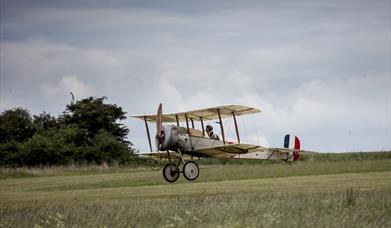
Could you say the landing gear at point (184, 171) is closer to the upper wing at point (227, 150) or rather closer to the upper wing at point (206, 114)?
the upper wing at point (227, 150)

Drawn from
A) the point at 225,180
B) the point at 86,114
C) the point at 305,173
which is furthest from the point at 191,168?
the point at 86,114

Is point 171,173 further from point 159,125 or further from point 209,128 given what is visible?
point 209,128

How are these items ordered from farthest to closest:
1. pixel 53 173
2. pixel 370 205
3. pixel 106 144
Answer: pixel 106 144
pixel 53 173
pixel 370 205

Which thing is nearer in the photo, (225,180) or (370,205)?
(370,205)

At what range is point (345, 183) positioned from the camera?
25953mm

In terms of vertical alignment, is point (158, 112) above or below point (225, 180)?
above

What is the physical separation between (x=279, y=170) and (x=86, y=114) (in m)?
33.6

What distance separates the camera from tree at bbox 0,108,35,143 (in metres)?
66.9

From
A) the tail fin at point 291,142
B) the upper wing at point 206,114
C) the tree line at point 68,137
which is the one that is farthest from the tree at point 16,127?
the upper wing at point 206,114

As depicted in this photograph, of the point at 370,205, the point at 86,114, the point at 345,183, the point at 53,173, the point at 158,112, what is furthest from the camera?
the point at 86,114

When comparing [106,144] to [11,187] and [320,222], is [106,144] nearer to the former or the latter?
[11,187]

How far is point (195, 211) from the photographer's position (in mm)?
14773

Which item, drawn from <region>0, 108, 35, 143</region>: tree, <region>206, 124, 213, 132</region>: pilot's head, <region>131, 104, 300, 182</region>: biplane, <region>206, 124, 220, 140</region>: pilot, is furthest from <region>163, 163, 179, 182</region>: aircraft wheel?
<region>0, 108, 35, 143</region>: tree

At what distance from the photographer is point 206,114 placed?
3111 cm
